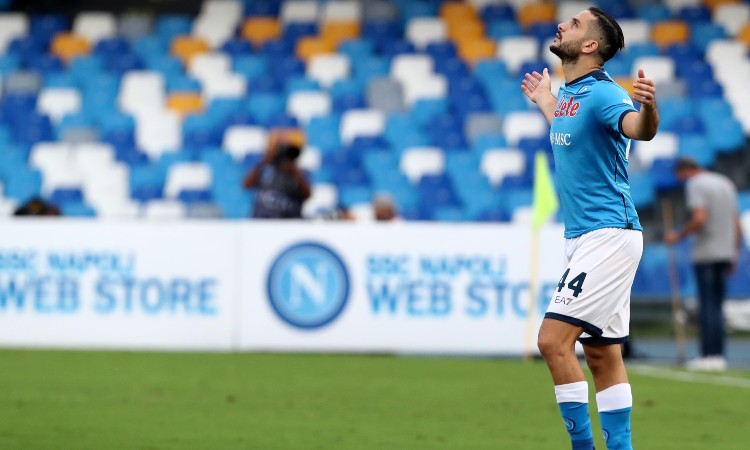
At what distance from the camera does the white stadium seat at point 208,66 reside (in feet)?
76.0

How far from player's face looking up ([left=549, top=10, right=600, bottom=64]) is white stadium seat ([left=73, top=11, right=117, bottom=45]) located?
19673 millimetres

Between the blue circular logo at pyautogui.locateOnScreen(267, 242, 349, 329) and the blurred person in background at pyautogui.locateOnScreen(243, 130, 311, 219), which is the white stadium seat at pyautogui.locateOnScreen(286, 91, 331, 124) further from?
the blue circular logo at pyautogui.locateOnScreen(267, 242, 349, 329)

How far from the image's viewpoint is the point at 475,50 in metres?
23.0

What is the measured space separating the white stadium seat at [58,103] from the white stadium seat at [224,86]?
2.40 metres

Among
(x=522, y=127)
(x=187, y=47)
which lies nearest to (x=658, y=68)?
(x=522, y=127)

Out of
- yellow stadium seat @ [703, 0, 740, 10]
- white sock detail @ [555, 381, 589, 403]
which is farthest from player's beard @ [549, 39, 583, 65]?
yellow stadium seat @ [703, 0, 740, 10]

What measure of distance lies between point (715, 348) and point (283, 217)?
5149mm

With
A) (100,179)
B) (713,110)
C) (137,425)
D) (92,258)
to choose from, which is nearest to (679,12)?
(713,110)

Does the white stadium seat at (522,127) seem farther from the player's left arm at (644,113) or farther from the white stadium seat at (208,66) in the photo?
the player's left arm at (644,113)

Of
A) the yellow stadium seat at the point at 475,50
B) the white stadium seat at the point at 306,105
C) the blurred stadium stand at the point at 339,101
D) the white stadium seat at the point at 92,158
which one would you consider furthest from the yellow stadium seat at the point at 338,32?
the white stadium seat at the point at 92,158

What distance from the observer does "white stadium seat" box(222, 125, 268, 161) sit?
21.7 m

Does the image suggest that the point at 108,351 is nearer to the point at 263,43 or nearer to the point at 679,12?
the point at 263,43

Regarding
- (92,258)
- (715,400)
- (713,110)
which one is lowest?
(715,400)

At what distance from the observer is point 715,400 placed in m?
10.3
